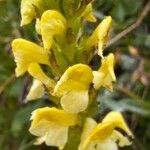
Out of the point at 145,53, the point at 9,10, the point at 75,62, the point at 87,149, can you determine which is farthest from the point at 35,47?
the point at 145,53

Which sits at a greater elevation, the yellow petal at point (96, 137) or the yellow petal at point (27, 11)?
the yellow petal at point (27, 11)

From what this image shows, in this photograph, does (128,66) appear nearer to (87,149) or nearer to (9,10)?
(9,10)

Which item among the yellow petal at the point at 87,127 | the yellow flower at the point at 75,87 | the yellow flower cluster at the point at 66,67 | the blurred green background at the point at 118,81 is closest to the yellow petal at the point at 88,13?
the yellow flower cluster at the point at 66,67

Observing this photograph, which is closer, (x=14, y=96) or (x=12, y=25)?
(x=12, y=25)

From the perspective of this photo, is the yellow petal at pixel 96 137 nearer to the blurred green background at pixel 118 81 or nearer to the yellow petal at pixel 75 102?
the yellow petal at pixel 75 102

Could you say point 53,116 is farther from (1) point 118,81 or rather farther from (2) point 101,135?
(1) point 118,81

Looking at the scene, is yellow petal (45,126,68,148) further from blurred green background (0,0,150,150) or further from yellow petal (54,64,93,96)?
blurred green background (0,0,150,150)
